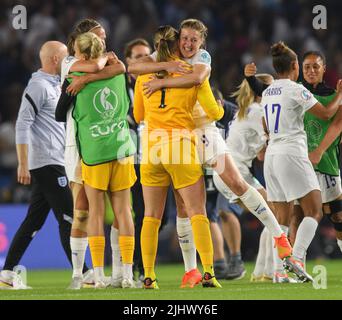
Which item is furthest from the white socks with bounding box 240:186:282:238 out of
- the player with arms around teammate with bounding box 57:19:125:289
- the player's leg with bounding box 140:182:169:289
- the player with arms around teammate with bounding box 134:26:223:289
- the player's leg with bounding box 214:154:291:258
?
the player with arms around teammate with bounding box 57:19:125:289

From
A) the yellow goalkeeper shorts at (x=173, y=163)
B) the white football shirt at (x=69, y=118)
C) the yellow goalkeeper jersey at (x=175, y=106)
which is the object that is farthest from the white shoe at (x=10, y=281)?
the yellow goalkeeper jersey at (x=175, y=106)

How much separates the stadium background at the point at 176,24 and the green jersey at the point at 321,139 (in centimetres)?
476

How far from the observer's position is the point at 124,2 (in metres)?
18.8

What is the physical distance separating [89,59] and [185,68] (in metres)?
0.85

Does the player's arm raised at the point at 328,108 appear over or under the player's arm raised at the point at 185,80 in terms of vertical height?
under

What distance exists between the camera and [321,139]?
10305 mm

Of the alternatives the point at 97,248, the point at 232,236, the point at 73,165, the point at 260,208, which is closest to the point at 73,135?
the point at 73,165

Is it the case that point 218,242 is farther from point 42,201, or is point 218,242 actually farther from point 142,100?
point 142,100

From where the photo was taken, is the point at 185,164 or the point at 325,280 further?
the point at 325,280

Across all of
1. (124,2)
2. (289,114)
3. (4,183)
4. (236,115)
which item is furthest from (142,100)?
(124,2)

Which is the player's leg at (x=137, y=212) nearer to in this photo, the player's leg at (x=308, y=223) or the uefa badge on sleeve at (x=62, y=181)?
the uefa badge on sleeve at (x=62, y=181)

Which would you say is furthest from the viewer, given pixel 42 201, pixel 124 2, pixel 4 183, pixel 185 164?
pixel 124 2

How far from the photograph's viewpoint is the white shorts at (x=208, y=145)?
9.21 metres

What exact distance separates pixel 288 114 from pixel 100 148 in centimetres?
172
